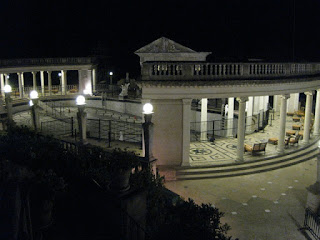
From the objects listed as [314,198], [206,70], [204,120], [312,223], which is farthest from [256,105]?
[312,223]

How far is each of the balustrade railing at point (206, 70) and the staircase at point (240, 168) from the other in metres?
4.92

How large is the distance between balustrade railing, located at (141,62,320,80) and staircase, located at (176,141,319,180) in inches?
194

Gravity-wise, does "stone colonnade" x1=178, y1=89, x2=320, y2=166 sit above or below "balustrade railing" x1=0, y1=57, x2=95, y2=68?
below

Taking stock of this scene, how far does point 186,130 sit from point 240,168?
12.3 ft

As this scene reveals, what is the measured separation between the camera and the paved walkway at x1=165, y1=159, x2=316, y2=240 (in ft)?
43.3

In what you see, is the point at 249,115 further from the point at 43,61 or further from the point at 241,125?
the point at 43,61

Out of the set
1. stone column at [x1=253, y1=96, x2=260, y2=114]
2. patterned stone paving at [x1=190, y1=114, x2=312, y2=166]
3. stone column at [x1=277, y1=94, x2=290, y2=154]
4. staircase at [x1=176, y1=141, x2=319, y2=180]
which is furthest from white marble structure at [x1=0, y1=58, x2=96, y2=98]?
stone column at [x1=277, y1=94, x2=290, y2=154]

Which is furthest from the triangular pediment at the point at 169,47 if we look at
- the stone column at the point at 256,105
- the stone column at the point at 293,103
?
the stone column at the point at 293,103

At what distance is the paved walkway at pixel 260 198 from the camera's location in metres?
13.2

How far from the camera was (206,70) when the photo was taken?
18547 mm

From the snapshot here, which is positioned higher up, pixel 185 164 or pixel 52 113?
pixel 52 113

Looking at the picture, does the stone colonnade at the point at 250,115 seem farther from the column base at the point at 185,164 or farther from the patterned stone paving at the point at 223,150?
the patterned stone paving at the point at 223,150

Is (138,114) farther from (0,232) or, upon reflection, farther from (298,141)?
(0,232)

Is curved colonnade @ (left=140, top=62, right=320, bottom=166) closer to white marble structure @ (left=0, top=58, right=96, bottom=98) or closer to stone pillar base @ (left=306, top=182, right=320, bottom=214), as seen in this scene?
stone pillar base @ (left=306, top=182, right=320, bottom=214)
